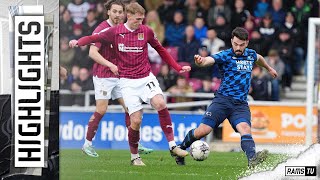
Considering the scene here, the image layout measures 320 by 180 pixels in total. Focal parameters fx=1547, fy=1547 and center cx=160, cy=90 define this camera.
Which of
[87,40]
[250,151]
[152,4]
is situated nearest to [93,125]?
[87,40]

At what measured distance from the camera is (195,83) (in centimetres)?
1410

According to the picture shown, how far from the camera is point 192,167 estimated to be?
1390 cm

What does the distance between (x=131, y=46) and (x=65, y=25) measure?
630 millimetres

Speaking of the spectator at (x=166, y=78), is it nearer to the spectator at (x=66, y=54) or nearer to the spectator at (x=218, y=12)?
the spectator at (x=218, y=12)

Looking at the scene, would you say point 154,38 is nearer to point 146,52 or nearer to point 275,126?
point 146,52

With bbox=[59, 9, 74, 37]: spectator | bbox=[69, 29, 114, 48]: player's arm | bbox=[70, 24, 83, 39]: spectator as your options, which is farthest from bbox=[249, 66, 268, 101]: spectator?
bbox=[59, 9, 74, 37]: spectator

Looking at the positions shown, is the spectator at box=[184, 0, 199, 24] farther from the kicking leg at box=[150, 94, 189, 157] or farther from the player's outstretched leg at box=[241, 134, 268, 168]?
the player's outstretched leg at box=[241, 134, 268, 168]

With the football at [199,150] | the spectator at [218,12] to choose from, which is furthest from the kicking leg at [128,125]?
the spectator at [218,12]

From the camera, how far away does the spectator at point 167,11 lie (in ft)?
46.0

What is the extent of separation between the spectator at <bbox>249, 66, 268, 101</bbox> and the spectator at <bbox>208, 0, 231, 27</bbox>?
54 cm

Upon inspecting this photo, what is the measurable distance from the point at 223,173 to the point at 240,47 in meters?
1.14

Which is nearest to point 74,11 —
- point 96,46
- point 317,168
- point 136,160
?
point 96,46

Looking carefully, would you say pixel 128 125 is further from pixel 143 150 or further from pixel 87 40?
pixel 87 40

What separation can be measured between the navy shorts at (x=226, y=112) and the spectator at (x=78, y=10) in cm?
141
